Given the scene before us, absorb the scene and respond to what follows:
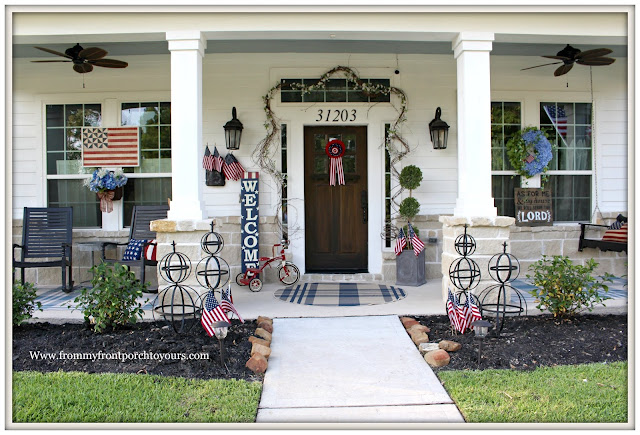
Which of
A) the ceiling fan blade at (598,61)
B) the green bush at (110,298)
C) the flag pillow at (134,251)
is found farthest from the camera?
the flag pillow at (134,251)

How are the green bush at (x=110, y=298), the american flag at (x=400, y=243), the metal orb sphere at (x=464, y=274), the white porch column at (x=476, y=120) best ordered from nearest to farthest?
the green bush at (x=110, y=298)
the metal orb sphere at (x=464, y=274)
the white porch column at (x=476, y=120)
the american flag at (x=400, y=243)

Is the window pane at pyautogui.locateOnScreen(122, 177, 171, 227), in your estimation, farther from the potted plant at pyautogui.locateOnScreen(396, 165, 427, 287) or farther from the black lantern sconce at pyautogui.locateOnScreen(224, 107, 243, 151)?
the potted plant at pyautogui.locateOnScreen(396, 165, 427, 287)

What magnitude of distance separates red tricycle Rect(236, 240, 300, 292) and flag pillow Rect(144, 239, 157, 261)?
3.43 ft

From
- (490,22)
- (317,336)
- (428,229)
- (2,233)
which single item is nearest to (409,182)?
(428,229)

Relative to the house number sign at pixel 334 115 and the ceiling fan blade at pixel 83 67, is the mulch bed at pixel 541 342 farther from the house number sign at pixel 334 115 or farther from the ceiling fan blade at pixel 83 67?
the ceiling fan blade at pixel 83 67

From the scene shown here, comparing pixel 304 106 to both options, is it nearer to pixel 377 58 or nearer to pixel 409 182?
pixel 377 58

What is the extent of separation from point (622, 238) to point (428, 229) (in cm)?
230

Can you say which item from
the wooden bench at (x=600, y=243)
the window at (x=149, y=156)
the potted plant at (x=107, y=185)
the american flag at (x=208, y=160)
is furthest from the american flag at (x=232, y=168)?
the wooden bench at (x=600, y=243)

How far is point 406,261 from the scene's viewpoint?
5664 mm

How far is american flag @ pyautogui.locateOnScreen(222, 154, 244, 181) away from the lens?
19.5 feet

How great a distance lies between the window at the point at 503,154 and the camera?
243 inches

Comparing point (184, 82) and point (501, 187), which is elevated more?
point (184, 82)

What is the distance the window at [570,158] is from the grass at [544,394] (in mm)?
3609

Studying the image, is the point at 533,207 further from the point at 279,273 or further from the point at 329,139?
the point at 279,273
